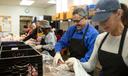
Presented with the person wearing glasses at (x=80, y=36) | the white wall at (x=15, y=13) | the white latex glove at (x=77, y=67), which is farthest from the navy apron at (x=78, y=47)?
the white wall at (x=15, y=13)

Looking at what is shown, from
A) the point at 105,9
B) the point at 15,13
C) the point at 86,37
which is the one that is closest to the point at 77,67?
the point at 105,9

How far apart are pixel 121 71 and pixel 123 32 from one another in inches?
11.2

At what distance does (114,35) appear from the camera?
1.62m

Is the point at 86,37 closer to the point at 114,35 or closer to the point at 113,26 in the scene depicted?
the point at 114,35

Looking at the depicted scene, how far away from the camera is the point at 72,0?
7324mm

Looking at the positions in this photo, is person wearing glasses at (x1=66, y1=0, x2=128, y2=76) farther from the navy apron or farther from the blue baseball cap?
the navy apron

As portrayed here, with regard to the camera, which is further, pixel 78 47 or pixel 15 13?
pixel 15 13

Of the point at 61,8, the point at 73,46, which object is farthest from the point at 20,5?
the point at 73,46

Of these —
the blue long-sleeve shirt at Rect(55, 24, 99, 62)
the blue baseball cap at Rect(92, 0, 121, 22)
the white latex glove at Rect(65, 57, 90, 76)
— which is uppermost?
the blue baseball cap at Rect(92, 0, 121, 22)

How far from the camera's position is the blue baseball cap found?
1479mm

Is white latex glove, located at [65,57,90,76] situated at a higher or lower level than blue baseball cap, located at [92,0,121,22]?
lower

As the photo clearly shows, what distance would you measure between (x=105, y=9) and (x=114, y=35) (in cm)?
24

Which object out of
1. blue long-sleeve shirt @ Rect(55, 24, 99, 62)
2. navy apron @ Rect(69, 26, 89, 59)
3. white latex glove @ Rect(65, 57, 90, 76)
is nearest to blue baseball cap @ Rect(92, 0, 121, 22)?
white latex glove @ Rect(65, 57, 90, 76)

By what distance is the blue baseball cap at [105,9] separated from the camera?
4.85ft
